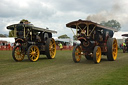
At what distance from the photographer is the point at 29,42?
33.4 feet

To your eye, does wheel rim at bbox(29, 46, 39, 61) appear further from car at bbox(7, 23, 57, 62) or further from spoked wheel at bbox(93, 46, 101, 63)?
spoked wheel at bbox(93, 46, 101, 63)

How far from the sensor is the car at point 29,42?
9656mm

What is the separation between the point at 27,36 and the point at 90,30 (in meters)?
3.68

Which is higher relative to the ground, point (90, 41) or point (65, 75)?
point (90, 41)

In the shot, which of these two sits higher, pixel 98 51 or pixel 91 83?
pixel 98 51

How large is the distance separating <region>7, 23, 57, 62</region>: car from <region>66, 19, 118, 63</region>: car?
7.43 ft

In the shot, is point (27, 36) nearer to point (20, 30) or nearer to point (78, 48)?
point (20, 30)

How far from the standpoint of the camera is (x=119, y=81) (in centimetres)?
465

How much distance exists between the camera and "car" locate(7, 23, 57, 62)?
9.66m

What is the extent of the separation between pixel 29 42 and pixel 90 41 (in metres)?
3.55

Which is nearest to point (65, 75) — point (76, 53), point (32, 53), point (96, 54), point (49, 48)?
point (96, 54)

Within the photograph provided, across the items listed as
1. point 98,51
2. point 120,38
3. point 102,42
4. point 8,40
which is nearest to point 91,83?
point 98,51

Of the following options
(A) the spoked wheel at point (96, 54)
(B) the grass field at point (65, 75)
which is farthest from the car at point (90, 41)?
(B) the grass field at point (65, 75)

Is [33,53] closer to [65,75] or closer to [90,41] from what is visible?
[90,41]
